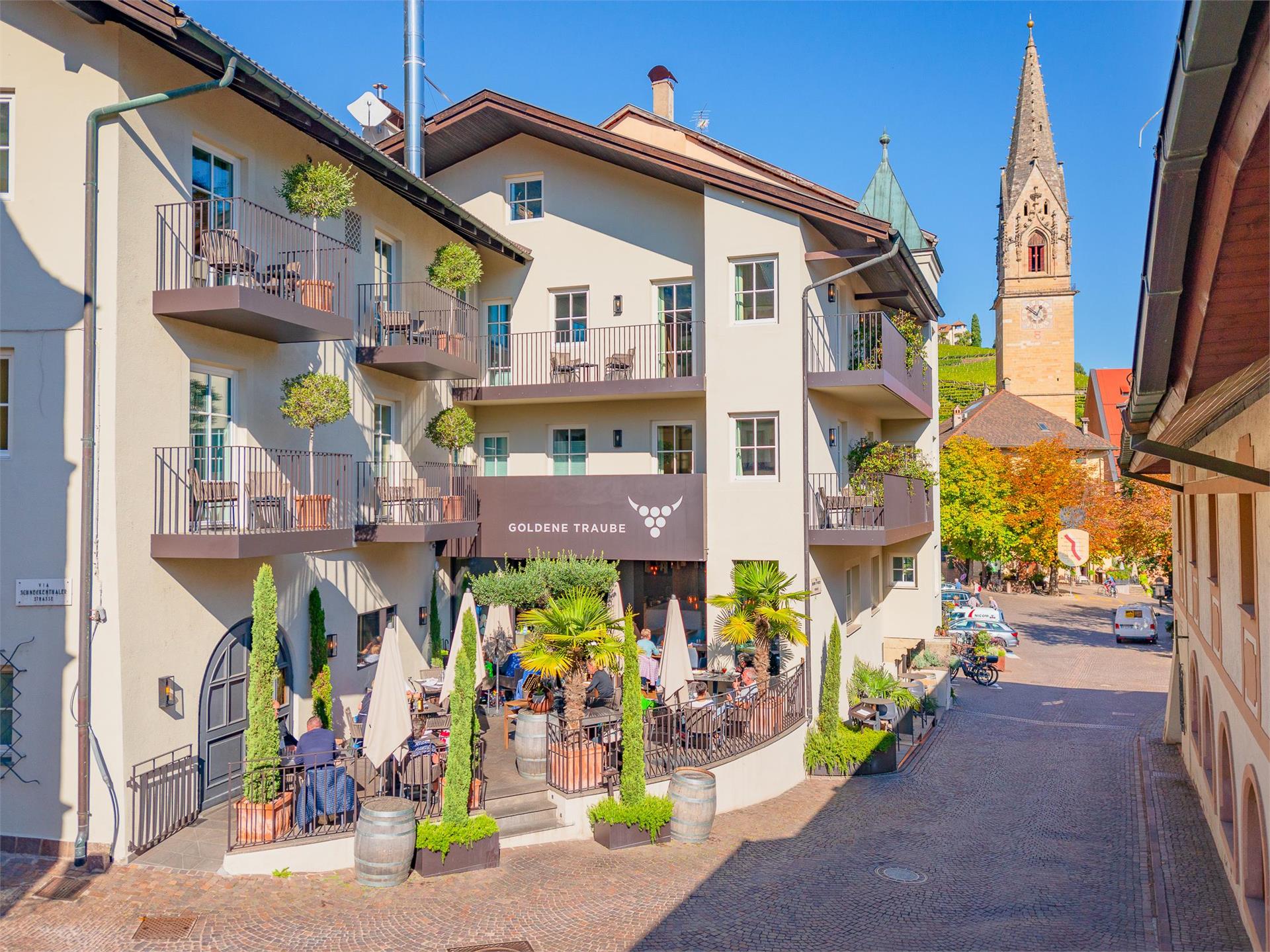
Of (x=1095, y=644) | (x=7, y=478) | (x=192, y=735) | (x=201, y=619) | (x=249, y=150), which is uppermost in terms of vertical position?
(x=249, y=150)

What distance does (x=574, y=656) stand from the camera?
13.0m

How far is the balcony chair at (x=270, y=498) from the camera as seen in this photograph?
12500mm

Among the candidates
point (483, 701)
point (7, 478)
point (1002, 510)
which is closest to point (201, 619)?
point (7, 478)

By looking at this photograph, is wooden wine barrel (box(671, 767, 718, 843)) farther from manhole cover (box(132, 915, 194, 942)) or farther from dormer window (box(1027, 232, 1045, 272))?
dormer window (box(1027, 232, 1045, 272))

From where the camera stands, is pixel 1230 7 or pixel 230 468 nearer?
pixel 1230 7

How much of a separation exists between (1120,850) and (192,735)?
12.5 m

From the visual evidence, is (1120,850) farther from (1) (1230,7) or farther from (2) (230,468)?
(2) (230,468)

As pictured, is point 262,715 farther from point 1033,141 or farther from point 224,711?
point 1033,141

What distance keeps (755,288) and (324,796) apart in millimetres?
11376

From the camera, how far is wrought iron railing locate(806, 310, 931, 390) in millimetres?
17359

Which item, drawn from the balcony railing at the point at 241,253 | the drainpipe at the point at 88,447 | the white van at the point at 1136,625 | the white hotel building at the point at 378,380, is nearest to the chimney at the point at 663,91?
the white hotel building at the point at 378,380

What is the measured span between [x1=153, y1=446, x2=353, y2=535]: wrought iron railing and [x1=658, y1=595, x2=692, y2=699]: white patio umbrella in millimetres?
5386

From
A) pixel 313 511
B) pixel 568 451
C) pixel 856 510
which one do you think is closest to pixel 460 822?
pixel 313 511

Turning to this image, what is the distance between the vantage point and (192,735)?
462 inches
